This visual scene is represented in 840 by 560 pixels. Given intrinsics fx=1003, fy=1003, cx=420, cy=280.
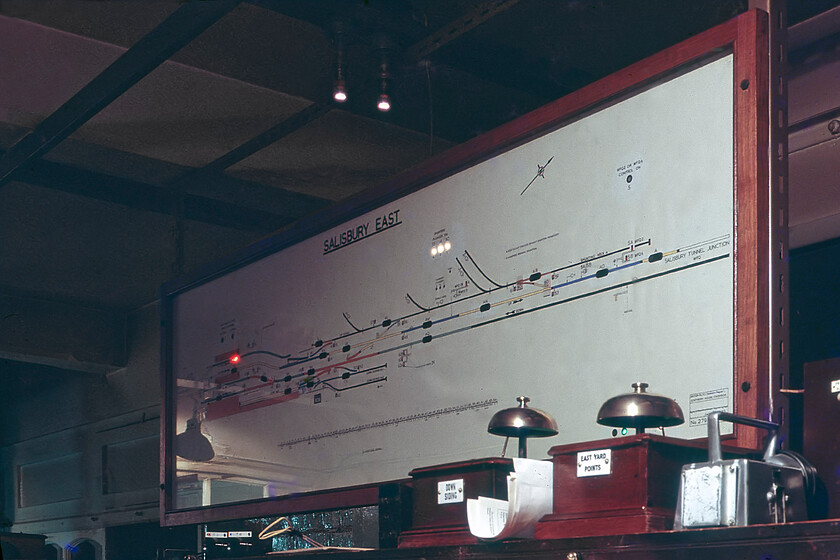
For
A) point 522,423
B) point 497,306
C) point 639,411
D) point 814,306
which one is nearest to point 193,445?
point 497,306

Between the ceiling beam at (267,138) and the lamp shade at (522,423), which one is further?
the ceiling beam at (267,138)

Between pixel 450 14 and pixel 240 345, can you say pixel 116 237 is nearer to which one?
pixel 240 345

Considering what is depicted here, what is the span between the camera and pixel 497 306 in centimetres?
232

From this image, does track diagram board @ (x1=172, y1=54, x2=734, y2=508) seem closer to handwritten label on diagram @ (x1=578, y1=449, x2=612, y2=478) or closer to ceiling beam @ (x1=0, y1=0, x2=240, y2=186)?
handwritten label on diagram @ (x1=578, y1=449, x2=612, y2=478)

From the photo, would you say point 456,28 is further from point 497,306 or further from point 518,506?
point 518,506

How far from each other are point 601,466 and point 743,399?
0.96 feet

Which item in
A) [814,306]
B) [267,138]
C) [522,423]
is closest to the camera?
[522,423]

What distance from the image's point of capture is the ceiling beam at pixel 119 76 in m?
2.54

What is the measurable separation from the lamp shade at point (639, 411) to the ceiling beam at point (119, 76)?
1.45 meters

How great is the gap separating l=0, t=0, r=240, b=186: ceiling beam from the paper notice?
1399 millimetres

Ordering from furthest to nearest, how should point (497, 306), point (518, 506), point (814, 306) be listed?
point (497, 306)
point (814, 306)
point (518, 506)

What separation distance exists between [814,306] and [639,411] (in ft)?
2.65

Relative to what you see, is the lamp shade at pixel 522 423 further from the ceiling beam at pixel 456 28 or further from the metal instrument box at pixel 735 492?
the ceiling beam at pixel 456 28

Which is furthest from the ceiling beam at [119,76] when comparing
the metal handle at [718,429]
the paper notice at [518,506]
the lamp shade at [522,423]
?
the metal handle at [718,429]
